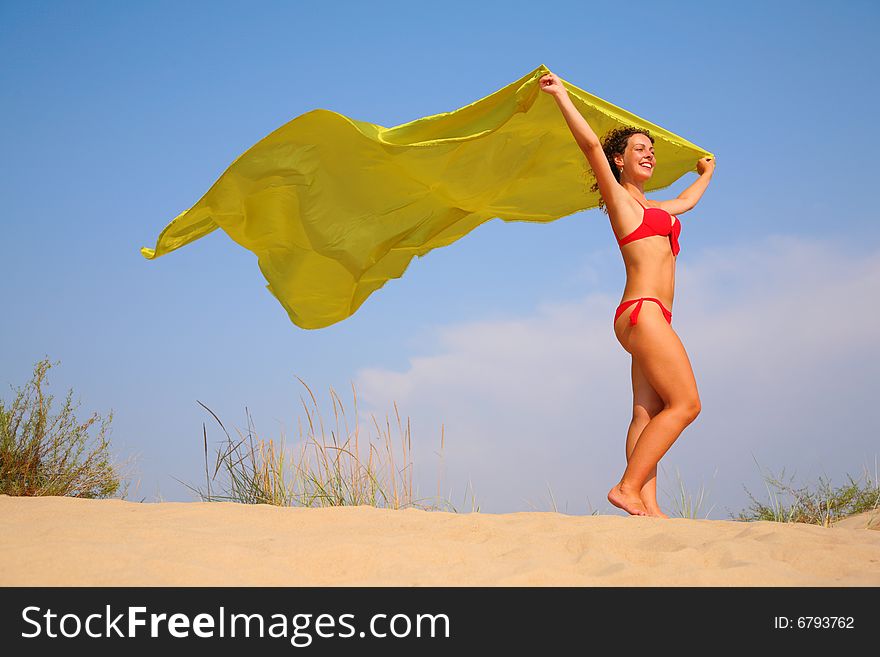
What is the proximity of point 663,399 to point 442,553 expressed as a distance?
5.49 feet

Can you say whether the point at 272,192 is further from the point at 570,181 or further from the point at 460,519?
the point at 460,519

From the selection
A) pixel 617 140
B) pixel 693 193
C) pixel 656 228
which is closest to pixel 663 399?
pixel 656 228

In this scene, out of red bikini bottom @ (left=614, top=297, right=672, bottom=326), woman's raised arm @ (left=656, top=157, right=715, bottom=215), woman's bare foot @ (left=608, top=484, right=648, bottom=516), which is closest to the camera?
woman's bare foot @ (left=608, top=484, right=648, bottom=516)

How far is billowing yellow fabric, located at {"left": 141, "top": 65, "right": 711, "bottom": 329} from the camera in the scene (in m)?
4.25

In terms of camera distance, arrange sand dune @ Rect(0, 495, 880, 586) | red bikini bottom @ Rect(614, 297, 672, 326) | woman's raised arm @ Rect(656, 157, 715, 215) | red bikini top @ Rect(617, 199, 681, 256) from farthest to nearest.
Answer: woman's raised arm @ Rect(656, 157, 715, 215) < red bikini top @ Rect(617, 199, 681, 256) < red bikini bottom @ Rect(614, 297, 672, 326) < sand dune @ Rect(0, 495, 880, 586)

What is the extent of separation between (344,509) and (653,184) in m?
2.92

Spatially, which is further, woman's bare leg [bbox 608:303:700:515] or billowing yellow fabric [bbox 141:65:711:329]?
billowing yellow fabric [bbox 141:65:711:329]

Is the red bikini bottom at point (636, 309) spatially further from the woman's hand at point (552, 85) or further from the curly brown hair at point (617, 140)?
the woman's hand at point (552, 85)

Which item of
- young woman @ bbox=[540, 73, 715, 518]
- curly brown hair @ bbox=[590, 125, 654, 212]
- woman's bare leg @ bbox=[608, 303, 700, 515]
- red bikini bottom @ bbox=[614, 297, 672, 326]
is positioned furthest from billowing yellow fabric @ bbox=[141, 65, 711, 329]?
woman's bare leg @ bbox=[608, 303, 700, 515]

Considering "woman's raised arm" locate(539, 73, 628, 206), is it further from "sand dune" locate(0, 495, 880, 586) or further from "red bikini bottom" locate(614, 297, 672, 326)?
"sand dune" locate(0, 495, 880, 586)

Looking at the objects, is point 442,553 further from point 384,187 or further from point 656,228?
point 384,187
